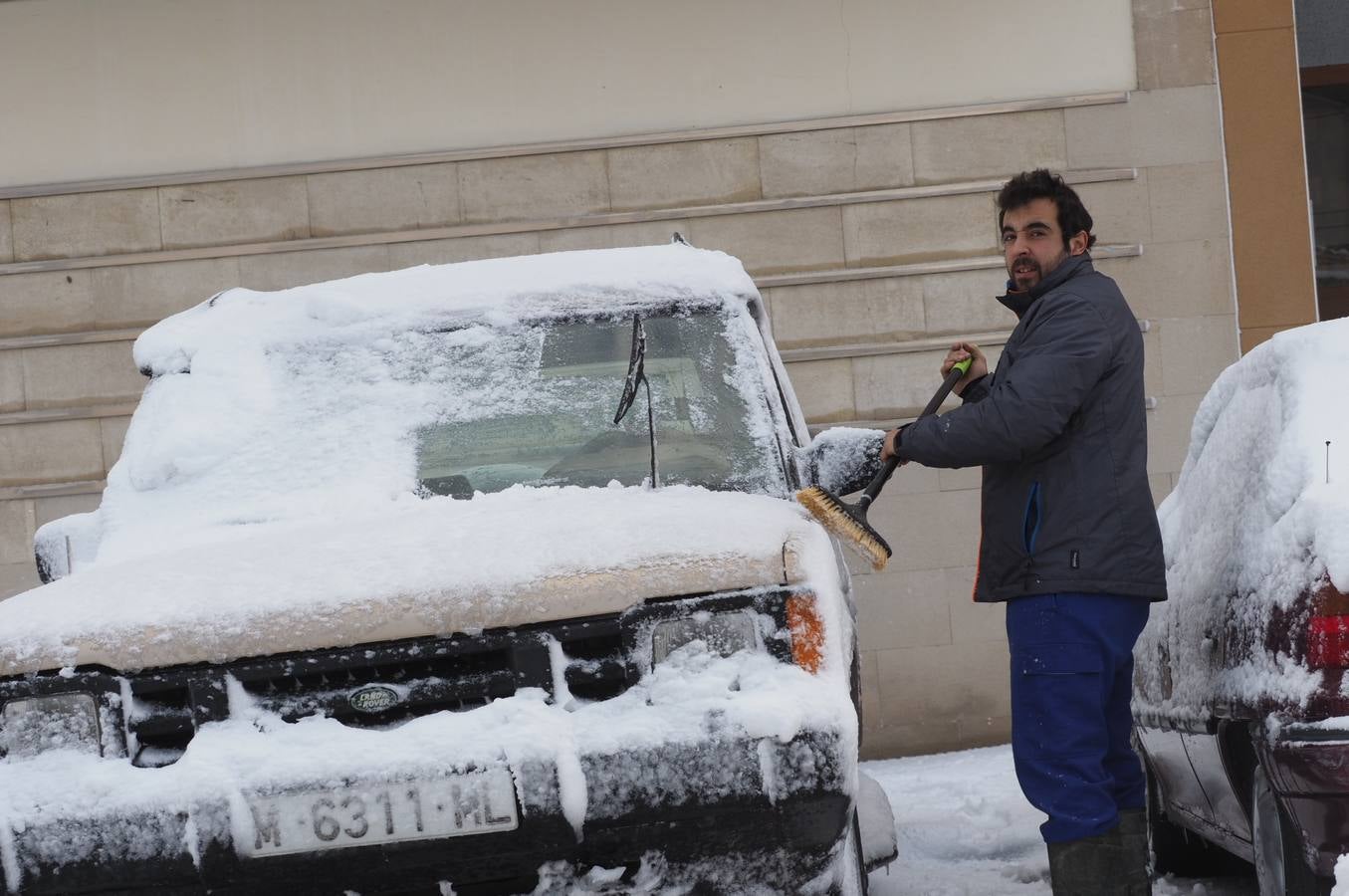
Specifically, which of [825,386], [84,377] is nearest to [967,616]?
[825,386]

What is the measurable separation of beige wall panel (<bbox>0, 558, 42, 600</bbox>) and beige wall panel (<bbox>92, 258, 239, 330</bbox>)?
1409 millimetres

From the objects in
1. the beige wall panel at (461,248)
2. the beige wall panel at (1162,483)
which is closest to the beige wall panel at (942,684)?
the beige wall panel at (1162,483)

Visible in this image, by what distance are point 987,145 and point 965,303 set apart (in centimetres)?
88

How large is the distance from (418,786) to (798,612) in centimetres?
79

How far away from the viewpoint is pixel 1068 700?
3.71 m

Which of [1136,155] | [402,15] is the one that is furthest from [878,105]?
[402,15]

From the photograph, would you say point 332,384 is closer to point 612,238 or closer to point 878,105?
point 612,238

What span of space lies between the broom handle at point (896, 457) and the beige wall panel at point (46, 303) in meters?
6.15

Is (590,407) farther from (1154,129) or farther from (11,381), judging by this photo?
(11,381)

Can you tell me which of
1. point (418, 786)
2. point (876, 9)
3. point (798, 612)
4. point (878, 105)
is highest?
point (876, 9)

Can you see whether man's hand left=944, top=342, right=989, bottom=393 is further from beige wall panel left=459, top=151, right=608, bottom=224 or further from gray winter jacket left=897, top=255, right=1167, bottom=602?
beige wall panel left=459, top=151, right=608, bottom=224

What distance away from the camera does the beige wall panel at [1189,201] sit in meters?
8.55

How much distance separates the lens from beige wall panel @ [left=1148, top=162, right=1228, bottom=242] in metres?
8.55

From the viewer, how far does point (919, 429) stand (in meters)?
3.83
